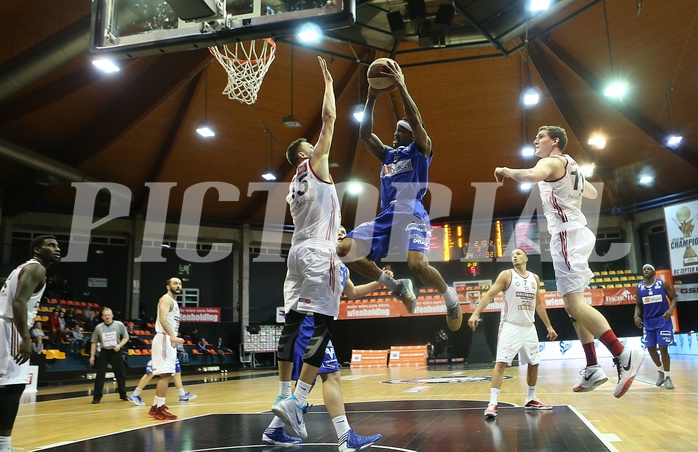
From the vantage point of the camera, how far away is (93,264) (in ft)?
82.5

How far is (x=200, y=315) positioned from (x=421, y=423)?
20505 mm

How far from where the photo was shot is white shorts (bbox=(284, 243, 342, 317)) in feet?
16.4

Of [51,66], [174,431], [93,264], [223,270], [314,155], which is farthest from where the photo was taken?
[223,270]

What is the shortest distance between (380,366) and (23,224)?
623 inches

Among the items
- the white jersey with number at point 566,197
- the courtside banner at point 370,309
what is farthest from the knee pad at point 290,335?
the courtside banner at point 370,309

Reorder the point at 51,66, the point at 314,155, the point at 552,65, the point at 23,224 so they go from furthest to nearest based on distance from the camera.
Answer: the point at 23,224 < the point at 552,65 < the point at 51,66 < the point at 314,155

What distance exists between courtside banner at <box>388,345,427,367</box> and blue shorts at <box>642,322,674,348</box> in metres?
12.8

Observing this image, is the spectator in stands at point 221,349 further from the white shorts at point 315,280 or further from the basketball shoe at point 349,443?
the basketball shoe at point 349,443

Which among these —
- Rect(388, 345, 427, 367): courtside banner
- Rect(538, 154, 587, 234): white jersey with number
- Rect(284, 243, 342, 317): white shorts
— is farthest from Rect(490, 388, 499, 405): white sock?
Rect(388, 345, 427, 367): courtside banner

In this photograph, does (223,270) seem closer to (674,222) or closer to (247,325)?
(247,325)

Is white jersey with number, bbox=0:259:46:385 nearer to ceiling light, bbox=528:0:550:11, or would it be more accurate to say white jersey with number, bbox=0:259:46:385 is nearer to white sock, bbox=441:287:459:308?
white sock, bbox=441:287:459:308

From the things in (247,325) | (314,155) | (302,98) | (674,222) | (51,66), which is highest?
(302,98)

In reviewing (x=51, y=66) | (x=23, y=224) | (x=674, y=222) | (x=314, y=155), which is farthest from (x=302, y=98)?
(x=314, y=155)

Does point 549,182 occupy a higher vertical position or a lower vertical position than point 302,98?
lower
